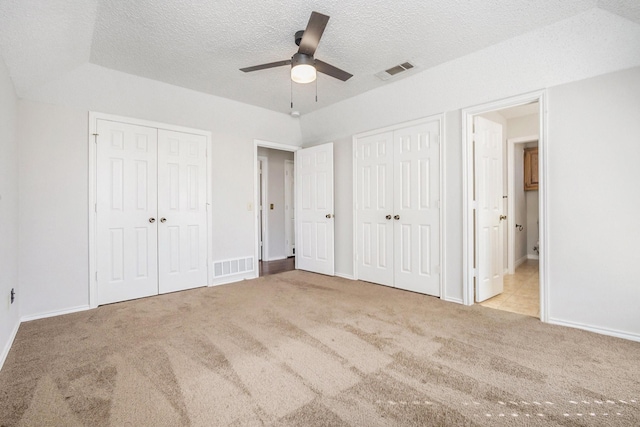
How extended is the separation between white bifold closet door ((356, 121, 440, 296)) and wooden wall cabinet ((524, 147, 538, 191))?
11.2 feet

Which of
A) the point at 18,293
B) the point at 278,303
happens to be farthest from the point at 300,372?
the point at 18,293

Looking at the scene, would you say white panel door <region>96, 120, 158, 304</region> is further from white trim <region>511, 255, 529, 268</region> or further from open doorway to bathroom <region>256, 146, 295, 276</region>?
white trim <region>511, 255, 529, 268</region>

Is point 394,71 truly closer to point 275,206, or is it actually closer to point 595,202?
point 595,202

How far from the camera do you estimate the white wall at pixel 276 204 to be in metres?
6.34

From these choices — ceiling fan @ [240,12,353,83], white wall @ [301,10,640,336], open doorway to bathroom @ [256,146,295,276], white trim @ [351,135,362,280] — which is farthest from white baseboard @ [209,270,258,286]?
ceiling fan @ [240,12,353,83]

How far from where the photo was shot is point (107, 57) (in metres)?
2.89

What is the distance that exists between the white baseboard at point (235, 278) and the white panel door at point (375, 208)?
1.64m

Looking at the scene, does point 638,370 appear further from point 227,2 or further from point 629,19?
point 227,2

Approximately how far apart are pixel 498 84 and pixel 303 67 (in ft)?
6.43

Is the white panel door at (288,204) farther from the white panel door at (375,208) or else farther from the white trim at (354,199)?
the white panel door at (375,208)

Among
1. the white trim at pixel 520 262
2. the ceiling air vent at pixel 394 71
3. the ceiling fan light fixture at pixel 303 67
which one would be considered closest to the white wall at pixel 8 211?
the ceiling fan light fixture at pixel 303 67

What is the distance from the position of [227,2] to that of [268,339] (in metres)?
2.62

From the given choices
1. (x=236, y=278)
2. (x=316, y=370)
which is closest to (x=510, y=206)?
(x=316, y=370)

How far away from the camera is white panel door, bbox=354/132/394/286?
13.0ft
